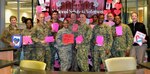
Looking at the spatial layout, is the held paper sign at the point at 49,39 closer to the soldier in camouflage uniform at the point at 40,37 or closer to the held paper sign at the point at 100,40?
the soldier in camouflage uniform at the point at 40,37

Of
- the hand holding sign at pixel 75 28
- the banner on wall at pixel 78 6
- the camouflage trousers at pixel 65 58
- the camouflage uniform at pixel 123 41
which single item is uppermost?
the banner on wall at pixel 78 6

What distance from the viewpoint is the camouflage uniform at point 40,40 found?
6.09 meters

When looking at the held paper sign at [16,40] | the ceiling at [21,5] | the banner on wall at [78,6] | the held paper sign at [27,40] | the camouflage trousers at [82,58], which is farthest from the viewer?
the ceiling at [21,5]

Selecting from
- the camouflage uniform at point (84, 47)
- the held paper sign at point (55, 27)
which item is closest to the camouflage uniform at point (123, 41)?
the camouflage uniform at point (84, 47)

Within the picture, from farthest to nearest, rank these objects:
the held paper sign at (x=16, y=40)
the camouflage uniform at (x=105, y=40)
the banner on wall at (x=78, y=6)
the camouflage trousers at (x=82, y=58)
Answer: the banner on wall at (x=78, y=6) < the camouflage trousers at (x=82, y=58) < the camouflage uniform at (x=105, y=40) < the held paper sign at (x=16, y=40)

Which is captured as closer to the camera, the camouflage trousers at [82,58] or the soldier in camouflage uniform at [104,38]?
the soldier in camouflage uniform at [104,38]

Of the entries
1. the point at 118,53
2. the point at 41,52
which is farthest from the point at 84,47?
the point at 41,52

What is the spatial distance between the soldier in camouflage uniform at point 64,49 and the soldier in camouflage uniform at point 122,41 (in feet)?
2.99

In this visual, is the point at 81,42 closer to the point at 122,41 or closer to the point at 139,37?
the point at 122,41

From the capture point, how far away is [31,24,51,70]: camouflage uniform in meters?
6.09

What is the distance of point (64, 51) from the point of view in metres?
6.23

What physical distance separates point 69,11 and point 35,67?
4.52 m

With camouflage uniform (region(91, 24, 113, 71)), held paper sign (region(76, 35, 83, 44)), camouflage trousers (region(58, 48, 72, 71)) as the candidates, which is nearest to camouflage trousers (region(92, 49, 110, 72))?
camouflage uniform (region(91, 24, 113, 71))

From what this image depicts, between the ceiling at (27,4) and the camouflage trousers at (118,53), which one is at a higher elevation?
the ceiling at (27,4)
